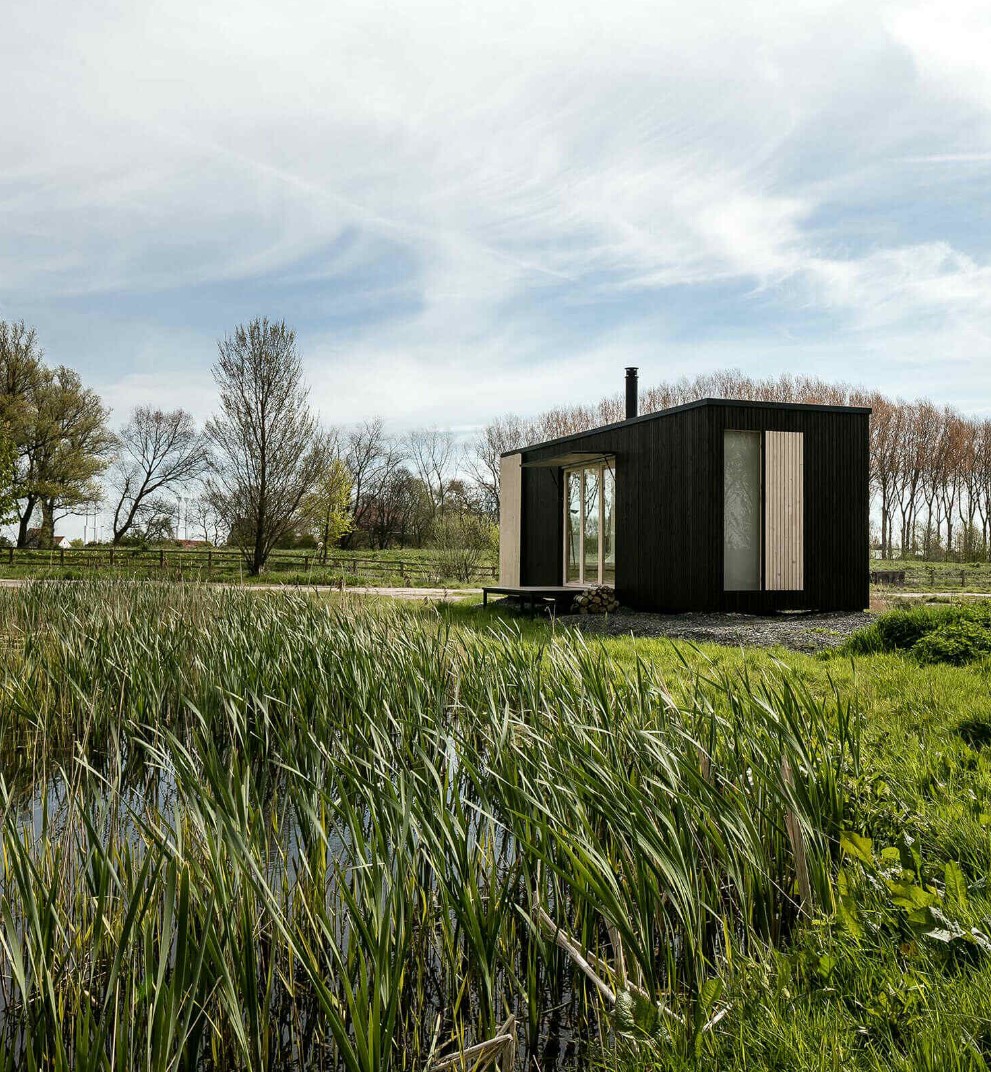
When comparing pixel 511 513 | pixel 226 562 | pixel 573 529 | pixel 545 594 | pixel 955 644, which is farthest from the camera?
pixel 226 562

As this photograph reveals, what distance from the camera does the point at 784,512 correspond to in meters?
10.6

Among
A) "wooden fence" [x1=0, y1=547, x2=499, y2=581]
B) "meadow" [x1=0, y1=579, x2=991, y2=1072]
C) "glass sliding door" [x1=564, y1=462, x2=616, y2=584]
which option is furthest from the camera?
"wooden fence" [x1=0, y1=547, x2=499, y2=581]

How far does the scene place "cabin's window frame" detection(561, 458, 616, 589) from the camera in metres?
12.5

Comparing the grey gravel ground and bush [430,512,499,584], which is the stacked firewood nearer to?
the grey gravel ground

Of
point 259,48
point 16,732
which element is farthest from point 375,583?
point 16,732

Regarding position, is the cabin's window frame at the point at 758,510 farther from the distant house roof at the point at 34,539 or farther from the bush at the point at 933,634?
the distant house roof at the point at 34,539

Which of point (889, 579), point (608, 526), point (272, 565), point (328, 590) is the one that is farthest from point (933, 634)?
Result: point (272, 565)

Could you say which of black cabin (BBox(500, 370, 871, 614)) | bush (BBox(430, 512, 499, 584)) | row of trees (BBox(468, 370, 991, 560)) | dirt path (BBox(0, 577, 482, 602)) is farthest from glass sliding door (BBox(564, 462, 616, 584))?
row of trees (BBox(468, 370, 991, 560))

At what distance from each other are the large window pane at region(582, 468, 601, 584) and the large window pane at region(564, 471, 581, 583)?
0.28 m

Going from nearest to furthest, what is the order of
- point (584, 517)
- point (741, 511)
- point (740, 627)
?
point (740, 627) → point (741, 511) → point (584, 517)

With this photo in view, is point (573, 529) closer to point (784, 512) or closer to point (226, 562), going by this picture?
point (784, 512)

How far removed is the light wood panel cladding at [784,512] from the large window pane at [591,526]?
Answer: 302 cm

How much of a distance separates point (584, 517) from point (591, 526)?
0.25 meters

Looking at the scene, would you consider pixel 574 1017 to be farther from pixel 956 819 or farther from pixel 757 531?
pixel 757 531
